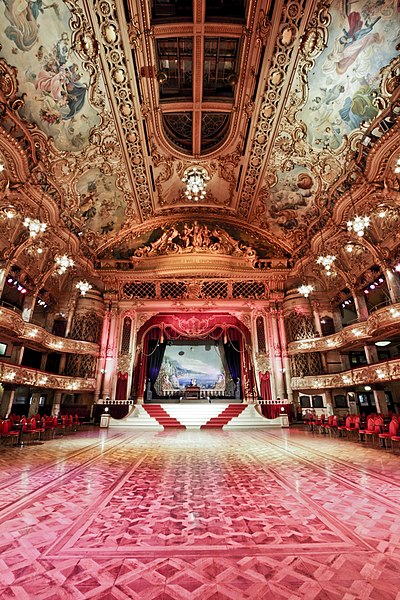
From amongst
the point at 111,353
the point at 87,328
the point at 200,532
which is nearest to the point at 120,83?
the point at 87,328

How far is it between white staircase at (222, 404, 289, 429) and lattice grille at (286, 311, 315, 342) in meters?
4.53

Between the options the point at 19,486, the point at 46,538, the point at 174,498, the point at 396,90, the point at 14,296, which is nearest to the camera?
the point at 46,538

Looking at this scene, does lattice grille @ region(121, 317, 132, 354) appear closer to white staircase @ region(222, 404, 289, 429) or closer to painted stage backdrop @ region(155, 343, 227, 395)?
painted stage backdrop @ region(155, 343, 227, 395)

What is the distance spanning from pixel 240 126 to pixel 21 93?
784 centimetres

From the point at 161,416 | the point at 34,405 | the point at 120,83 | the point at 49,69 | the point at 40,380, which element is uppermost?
the point at 120,83

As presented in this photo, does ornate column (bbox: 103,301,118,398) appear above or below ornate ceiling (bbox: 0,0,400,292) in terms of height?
below

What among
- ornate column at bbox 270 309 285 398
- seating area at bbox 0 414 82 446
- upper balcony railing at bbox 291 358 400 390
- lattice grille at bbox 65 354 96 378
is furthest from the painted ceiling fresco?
seating area at bbox 0 414 82 446

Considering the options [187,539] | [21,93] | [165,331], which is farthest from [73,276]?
[187,539]

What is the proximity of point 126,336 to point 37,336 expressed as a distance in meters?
4.84

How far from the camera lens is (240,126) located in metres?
11.8

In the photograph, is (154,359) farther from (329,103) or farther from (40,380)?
(329,103)

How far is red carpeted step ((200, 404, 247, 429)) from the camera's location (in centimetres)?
A: 1389

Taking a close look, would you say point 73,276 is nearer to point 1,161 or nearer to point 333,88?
point 1,161

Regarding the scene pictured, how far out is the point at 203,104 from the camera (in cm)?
1140
